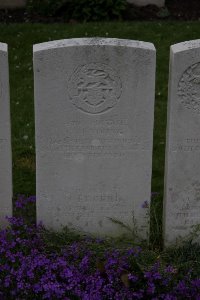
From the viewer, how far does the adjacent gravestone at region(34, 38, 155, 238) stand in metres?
5.00

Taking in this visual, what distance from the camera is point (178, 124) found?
5141 millimetres

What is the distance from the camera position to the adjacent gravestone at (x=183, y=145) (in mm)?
4988

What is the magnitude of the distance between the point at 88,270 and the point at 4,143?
48.9 inches

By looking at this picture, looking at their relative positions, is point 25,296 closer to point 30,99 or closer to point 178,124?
point 178,124

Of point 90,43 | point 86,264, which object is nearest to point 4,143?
point 90,43

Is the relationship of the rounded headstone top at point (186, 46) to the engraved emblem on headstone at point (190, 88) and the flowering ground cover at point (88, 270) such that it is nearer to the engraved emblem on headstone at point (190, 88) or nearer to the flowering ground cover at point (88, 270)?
the engraved emblem on headstone at point (190, 88)

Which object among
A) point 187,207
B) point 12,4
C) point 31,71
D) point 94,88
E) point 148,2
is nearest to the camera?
point 94,88

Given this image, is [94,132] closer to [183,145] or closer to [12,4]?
[183,145]

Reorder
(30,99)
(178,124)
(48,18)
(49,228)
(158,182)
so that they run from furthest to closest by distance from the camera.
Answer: (48,18), (30,99), (158,182), (49,228), (178,124)

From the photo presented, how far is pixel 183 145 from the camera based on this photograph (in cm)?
521

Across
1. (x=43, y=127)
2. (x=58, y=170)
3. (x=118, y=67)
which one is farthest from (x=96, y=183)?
(x=118, y=67)

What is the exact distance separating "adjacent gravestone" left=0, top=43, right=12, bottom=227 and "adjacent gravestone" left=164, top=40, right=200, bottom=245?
1307 mm

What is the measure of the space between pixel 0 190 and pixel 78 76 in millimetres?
1206

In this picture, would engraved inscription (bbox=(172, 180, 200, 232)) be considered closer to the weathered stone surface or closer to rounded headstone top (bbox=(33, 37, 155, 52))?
rounded headstone top (bbox=(33, 37, 155, 52))
